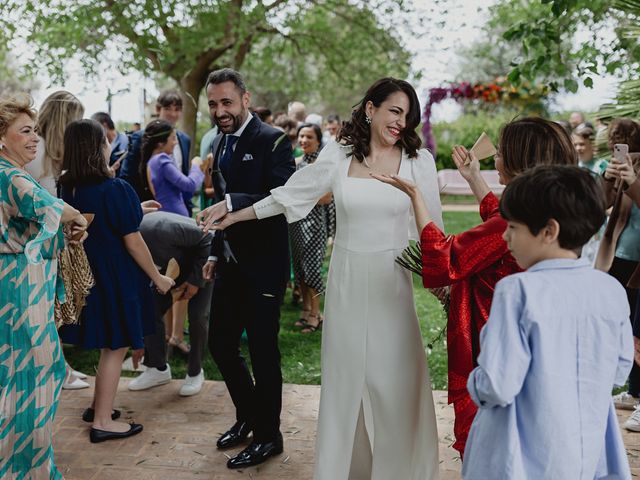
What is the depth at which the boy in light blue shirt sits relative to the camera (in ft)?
6.49

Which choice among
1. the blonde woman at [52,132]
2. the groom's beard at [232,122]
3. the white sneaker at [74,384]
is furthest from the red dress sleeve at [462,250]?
the white sneaker at [74,384]

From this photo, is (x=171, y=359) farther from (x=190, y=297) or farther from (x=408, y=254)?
(x=408, y=254)

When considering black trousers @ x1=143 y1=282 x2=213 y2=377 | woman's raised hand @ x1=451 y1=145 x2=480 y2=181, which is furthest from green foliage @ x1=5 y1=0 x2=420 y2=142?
woman's raised hand @ x1=451 y1=145 x2=480 y2=181

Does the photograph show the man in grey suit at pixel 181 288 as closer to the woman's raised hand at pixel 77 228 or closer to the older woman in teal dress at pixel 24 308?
the woman's raised hand at pixel 77 228

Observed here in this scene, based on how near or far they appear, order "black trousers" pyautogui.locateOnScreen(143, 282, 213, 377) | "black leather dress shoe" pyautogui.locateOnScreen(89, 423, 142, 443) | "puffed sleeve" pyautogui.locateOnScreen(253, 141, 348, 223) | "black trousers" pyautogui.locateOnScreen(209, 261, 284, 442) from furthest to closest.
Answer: "black trousers" pyautogui.locateOnScreen(143, 282, 213, 377), "black leather dress shoe" pyautogui.locateOnScreen(89, 423, 142, 443), "black trousers" pyautogui.locateOnScreen(209, 261, 284, 442), "puffed sleeve" pyautogui.locateOnScreen(253, 141, 348, 223)

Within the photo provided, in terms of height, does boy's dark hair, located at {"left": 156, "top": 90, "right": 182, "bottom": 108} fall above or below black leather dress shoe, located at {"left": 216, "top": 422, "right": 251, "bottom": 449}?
above

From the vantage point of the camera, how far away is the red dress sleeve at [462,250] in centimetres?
268

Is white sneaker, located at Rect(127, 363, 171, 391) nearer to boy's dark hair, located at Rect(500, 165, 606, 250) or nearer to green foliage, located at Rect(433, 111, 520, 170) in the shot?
boy's dark hair, located at Rect(500, 165, 606, 250)

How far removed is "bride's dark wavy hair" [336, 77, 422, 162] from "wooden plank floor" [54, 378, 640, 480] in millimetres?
1777

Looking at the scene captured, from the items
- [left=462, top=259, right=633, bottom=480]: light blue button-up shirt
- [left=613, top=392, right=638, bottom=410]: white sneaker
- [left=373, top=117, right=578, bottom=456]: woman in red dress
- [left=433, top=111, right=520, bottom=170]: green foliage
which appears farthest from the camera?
[left=433, top=111, right=520, bottom=170]: green foliage

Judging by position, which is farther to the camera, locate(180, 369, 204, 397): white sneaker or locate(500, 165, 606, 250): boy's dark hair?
locate(180, 369, 204, 397): white sneaker

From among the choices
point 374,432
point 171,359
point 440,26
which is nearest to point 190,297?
point 171,359

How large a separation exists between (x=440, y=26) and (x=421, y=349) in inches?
509

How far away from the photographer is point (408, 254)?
318 centimetres
